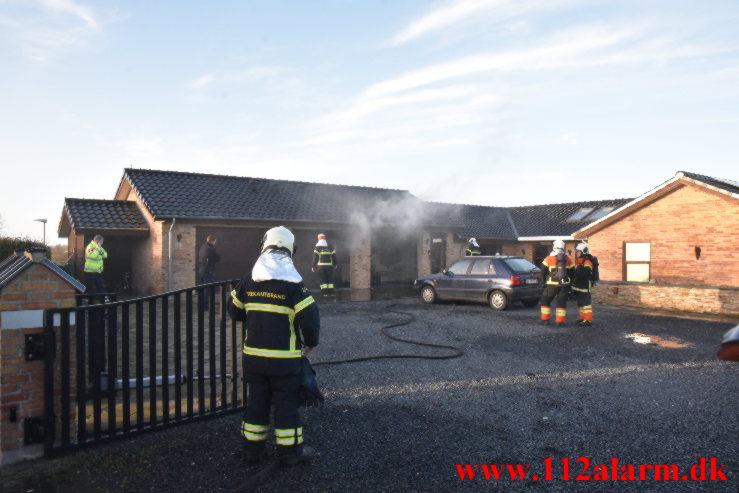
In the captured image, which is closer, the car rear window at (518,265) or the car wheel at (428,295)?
the car rear window at (518,265)

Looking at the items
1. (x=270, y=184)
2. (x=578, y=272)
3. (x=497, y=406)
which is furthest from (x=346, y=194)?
(x=497, y=406)

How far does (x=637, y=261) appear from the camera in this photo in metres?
15.7

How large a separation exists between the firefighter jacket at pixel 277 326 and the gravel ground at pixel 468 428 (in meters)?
0.79

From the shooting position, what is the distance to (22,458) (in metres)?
3.52

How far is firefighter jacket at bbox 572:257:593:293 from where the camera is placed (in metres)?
Answer: 9.82

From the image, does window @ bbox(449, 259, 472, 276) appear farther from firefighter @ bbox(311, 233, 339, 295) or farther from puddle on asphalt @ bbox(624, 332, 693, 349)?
puddle on asphalt @ bbox(624, 332, 693, 349)

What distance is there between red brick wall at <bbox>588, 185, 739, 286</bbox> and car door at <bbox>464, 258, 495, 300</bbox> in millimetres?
6468

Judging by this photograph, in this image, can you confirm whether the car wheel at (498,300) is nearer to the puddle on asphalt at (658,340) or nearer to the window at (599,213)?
the puddle on asphalt at (658,340)

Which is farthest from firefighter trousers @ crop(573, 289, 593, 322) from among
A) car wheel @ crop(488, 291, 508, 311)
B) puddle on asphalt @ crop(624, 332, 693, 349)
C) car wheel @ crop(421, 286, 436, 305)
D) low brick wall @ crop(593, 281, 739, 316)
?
car wheel @ crop(421, 286, 436, 305)

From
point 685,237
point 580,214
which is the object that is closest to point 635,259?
point 685,237

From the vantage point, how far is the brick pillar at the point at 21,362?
3457mm

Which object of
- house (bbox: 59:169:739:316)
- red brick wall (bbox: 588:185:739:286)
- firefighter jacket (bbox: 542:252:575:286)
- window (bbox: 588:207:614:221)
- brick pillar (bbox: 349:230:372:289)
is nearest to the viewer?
firefighter jacket (bbox: 542:252:575:286)

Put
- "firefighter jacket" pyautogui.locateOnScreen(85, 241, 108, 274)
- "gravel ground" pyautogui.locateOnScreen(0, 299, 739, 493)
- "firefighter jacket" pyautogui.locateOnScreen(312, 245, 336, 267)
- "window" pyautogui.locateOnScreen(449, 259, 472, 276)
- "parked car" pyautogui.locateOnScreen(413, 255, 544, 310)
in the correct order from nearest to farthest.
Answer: "gravel ground" pyautogui.locateOnScreen(0, 299, 739, 493), "firefighter jacket" pyautogui.locateOnScreen(85, 241, 108, 274), "parked car" pyautogui.locateOnScreen(413, 255, 544, 310), "window" pyautogui.locateOnScreen(449, 259, 472, 276), "firefighter jacket" pyautogui.locateOnScreen(312, 245, 336, 267)

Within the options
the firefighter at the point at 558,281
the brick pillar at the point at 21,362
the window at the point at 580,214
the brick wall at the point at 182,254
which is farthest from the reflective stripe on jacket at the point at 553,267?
the window at the point at 580,214
